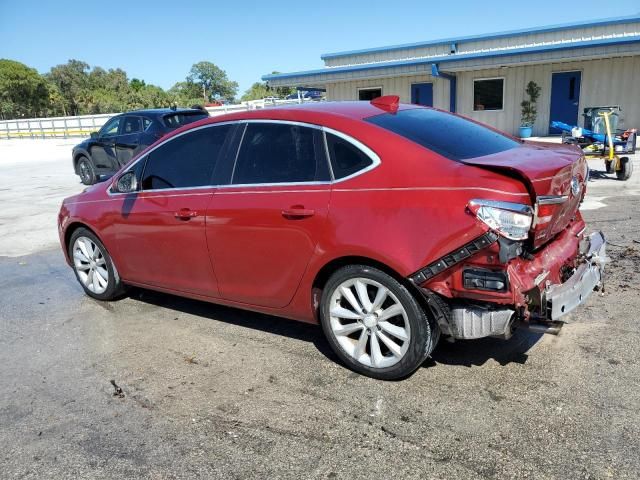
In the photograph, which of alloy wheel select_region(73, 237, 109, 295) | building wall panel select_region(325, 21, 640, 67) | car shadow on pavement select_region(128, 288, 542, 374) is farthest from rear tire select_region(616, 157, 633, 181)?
building wall panel select_region(325, 21, 640, 67)

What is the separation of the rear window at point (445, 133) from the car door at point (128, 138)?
983cm

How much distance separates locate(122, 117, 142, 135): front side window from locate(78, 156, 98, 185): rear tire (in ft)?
5.60

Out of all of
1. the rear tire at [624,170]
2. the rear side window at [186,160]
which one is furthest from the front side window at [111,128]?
the rear tire at [624,170]

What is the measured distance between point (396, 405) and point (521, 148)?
6.48ft

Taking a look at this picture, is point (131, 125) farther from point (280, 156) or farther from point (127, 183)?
point (280, 156)

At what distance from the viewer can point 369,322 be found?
3.36 metres

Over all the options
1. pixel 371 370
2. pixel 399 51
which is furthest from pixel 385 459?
pixel 399 51

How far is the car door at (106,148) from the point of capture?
43.2 feet

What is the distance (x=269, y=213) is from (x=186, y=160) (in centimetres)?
109

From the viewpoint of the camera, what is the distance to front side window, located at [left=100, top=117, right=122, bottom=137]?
13.1 m

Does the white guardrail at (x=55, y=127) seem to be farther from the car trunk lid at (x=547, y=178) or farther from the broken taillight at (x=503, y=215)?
the broken taillight at (x=503, y=215)

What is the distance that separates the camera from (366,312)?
3.37 meters

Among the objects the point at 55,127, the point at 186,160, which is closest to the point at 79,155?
the point at 186,160

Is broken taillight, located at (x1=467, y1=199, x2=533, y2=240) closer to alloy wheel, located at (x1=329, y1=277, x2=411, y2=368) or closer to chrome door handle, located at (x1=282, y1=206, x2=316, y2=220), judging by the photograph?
alloy wheel, located at (x1=329, y1=277, x2=411, y2=368)
